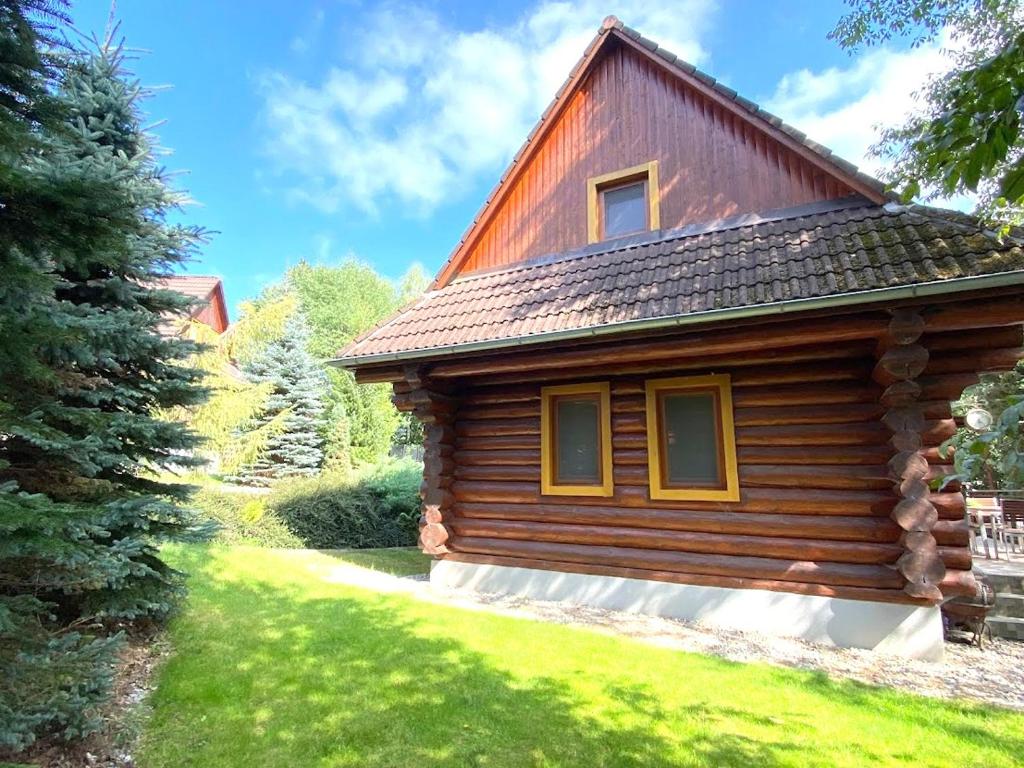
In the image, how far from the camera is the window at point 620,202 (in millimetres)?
7340

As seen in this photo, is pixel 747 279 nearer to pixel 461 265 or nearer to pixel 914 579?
pixel 914 579

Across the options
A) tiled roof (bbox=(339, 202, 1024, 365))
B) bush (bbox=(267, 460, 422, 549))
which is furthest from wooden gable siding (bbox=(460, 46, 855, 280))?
bush (bbox=(267, 460, 422, 549))

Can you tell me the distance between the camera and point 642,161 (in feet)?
24.2

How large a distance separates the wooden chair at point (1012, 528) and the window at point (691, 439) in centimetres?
700

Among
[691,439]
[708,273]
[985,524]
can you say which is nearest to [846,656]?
[691,439]

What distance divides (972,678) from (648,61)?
26.9ft

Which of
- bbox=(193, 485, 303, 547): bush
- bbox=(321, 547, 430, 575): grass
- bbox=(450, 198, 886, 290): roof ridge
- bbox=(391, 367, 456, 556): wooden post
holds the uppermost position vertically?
bbox=(450, 198, 886, 290): roof ridge

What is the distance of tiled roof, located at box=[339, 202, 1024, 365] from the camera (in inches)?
180

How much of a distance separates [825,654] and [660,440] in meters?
2.55

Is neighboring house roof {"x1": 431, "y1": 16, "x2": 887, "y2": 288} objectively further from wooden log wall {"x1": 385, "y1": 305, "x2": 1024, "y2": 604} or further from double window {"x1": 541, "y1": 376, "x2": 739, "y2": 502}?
double window {"x1": 541, "y1": 376, "x2": 739, "y2": 502}

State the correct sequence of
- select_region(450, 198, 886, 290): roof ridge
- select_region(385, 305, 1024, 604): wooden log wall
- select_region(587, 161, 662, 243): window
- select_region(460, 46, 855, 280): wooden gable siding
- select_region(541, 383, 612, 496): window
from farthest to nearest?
1. select_region(587, 161, 662, 243): window
2. select_region(460, 46, 855, 280): wooden gable siding
3. select_region(541, 383, 612, 496): window
4. select_region(450, 198, 886, 290): roof ridge
5. select_region(385, 305, 1024, 604): wooden log wall

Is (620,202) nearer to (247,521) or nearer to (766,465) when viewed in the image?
(766,465)

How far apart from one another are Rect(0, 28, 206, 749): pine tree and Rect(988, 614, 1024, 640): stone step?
797cm

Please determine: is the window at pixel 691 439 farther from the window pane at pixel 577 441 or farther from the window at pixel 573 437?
the window pane at pixel 577 441
